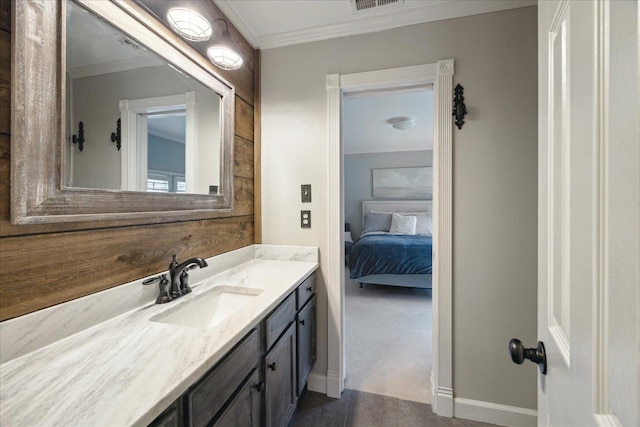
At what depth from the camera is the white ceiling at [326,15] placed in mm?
1655

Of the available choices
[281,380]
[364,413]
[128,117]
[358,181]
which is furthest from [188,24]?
[358,181]

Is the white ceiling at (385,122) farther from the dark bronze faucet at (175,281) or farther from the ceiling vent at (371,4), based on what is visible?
the dark bronze faucet at (175,281)

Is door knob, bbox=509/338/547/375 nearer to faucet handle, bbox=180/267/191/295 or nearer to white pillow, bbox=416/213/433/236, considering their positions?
faucet handle, bbox=180/267/191/295

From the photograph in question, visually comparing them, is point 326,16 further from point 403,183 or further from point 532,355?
point 403,183

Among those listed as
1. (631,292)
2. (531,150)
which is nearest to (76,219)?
(631,292)

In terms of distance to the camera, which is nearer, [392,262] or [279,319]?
[279,319]

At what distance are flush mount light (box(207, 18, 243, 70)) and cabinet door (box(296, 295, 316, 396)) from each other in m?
1.53

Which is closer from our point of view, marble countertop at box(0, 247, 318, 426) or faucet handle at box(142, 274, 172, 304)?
marble countertop at box(0, 247, 318, 426)

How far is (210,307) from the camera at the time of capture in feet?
4.47

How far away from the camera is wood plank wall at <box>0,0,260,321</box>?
75 centimetres

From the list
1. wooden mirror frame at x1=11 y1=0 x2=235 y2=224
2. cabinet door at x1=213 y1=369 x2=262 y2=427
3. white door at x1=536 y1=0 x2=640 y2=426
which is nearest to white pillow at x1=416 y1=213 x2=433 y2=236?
cabinet door at x1=213 y1=369 x2=262 y2=427

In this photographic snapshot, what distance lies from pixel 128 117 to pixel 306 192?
1108mm

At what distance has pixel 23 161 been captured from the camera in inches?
30.8

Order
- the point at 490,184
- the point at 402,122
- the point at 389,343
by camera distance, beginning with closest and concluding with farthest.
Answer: the point at 490,184 < the point at 389,343 < the point at 402,122
